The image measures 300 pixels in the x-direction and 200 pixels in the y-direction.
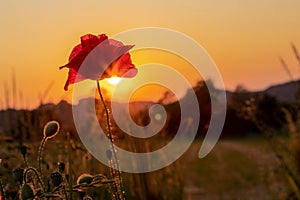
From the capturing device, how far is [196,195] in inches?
250

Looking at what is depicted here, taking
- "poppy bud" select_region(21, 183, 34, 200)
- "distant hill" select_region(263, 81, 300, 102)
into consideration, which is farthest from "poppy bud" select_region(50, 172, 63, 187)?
"distant hill" select_region(263, 81, 300, 102)

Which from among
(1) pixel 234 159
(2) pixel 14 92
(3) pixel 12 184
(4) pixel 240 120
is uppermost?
(2) pixel 14 92

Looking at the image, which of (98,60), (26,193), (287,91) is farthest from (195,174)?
(26,193)

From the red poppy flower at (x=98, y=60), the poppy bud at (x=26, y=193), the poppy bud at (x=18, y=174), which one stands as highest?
the red poppy flower at (x=98, y=60)

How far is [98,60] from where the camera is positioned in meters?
1.59

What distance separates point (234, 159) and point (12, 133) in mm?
5825

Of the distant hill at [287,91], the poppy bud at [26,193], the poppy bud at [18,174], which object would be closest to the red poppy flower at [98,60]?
the poppy bud at [18,174]

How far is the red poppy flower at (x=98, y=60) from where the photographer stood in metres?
1.56

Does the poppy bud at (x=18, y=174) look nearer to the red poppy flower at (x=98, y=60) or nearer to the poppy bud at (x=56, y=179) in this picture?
the poppy bud at (x=56, y=179)

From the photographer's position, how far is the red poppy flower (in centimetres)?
156

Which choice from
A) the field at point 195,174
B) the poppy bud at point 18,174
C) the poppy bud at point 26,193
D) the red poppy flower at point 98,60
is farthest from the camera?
the field at point 195,174

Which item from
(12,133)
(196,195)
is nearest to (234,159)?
(196,195)

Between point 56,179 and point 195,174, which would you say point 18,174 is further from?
point 195,174

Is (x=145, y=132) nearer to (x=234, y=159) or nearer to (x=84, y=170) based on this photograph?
(x=84, y=170)
